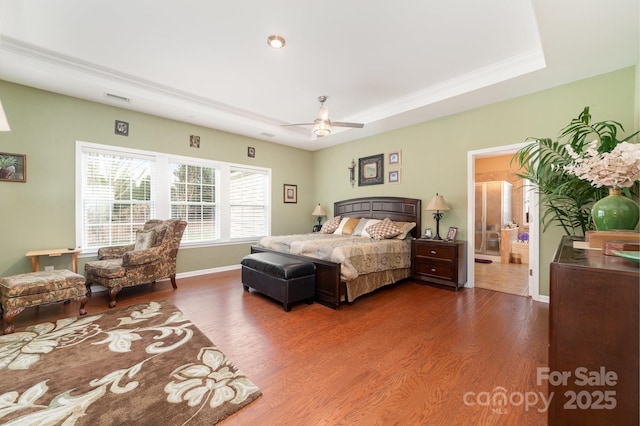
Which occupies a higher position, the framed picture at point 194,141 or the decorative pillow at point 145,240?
the framed picture at point 194,141

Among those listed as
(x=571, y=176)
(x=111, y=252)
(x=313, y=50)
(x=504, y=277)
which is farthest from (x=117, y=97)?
(x=504, y=277)

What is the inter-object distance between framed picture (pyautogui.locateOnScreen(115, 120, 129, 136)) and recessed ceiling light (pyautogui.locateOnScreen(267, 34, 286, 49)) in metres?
2.97

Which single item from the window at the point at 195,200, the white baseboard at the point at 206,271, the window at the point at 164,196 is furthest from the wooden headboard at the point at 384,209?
the window at the point at 195,200

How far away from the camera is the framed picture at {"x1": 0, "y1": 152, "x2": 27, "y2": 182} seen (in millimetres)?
3332

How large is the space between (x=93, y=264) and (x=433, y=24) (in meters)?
4.99

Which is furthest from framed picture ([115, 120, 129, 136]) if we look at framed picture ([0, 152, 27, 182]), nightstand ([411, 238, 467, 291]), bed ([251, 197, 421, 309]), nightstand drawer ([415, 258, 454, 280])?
nightstand drawer ([415, 258, 454, 280])

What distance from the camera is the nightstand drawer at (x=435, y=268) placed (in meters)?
3.99

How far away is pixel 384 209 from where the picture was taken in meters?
5.24

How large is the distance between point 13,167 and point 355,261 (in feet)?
15.1

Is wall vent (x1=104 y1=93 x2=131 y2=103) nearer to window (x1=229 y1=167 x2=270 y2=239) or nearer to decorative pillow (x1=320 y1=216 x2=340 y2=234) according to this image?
window (x1=229 y1=167 x2=270 y2=239)

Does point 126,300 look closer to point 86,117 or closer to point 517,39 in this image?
point 86,117

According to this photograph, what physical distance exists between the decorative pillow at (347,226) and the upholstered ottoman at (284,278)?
5.74 ft

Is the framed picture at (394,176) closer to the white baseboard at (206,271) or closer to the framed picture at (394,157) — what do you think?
the framed picture at (394,157)

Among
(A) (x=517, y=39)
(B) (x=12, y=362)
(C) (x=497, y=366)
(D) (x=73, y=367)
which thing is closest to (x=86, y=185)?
(B) (x=12, y=362)
